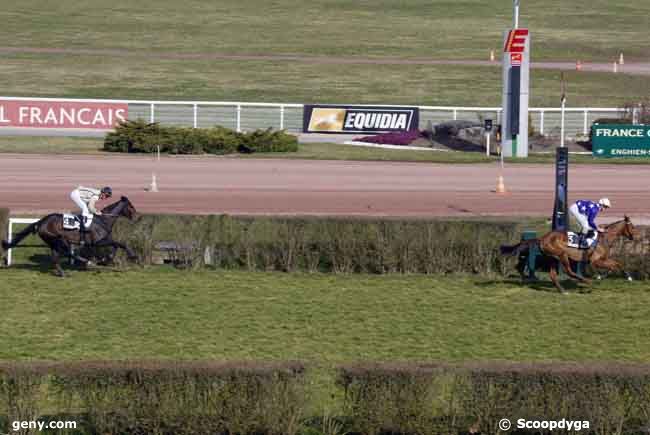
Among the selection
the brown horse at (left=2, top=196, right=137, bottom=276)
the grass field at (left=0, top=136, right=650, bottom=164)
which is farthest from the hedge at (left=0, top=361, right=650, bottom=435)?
the grass field at (left=0, top=136, right=650, bottom=164)

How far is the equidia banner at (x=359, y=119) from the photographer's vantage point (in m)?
44.8

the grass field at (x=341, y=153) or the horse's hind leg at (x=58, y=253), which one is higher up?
the grass field at (x=341, y=153)

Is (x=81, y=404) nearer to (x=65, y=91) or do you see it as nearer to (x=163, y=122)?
(x=163, y=122)

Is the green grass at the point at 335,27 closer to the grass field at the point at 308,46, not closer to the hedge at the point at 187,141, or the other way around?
the grass field at the point at 308,46

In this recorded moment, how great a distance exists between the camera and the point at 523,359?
13805mm

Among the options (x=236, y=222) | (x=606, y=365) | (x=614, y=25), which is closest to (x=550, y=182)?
(x=236, y=222)

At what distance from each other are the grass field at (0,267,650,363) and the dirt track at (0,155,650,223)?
692 cm

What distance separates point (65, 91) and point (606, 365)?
4896 centimetres

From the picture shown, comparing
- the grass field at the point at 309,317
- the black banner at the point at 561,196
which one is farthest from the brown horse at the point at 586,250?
the black banner at the point at 561,196

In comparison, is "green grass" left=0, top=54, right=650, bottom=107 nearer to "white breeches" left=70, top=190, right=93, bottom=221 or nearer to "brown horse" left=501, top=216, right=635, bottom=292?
"white breeches" left=70, top=190, right=93, bottom=221
